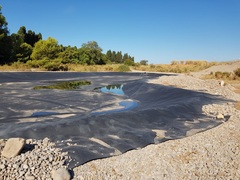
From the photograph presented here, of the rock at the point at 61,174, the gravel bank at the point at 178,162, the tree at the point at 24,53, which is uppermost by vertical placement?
the tree at the point at 24,53

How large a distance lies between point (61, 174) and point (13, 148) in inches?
35.6

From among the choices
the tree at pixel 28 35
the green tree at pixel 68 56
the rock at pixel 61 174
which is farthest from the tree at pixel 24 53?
the rock at pixel 61 174

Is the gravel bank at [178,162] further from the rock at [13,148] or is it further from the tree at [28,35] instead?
the tree at [28,35]

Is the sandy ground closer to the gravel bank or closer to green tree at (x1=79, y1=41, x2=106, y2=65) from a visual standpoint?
the gravel bank

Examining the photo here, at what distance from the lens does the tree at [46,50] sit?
82.4 feet

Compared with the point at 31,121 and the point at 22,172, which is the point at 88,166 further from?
the point at 31,121

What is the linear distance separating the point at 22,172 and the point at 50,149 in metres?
0.71

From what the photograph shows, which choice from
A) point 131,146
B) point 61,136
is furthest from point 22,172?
point 131,146

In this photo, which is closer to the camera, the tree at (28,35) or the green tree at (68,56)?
the green tree at (68,56)

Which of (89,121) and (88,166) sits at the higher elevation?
(89,121)

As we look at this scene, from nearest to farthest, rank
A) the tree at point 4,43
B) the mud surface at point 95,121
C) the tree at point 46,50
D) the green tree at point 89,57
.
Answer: the mud surface at point 95,121, the tree at point 4,43, the tree at point 46,50, the green tree at point 89,57

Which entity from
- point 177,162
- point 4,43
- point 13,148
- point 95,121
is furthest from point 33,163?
point 4,43

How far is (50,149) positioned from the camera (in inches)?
141

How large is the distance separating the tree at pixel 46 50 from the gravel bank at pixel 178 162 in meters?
23.4
